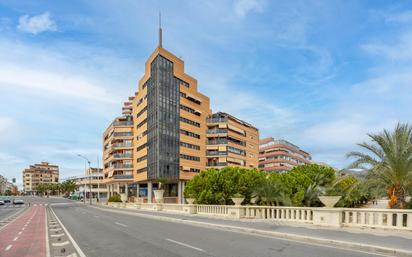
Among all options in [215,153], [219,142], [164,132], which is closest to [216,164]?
[215,153]

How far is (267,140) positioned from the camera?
5364 inches

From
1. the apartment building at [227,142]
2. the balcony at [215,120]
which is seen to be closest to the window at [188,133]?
the apartment building at [227,142]

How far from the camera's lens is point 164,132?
73938 millimetres

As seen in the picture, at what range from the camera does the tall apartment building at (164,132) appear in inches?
2933

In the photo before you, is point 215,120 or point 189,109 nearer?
point 189,109

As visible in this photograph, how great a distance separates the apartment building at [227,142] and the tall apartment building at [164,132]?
2.67m

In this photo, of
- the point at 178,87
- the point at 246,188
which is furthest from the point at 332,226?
the point at 178,87

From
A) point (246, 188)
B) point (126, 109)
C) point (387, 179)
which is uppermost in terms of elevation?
point (126, 109)

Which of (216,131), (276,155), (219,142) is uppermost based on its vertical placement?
(216,131)

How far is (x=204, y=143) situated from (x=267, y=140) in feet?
183

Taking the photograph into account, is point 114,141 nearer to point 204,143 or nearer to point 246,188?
point 204,143

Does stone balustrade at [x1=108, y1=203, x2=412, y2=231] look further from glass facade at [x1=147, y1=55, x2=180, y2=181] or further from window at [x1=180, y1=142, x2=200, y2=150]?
window at [x1=180, y1=142, x2=200, y2=150]

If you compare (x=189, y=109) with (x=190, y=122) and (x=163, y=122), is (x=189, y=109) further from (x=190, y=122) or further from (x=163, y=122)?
(x=163, y=122)

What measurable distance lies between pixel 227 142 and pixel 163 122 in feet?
64.1
